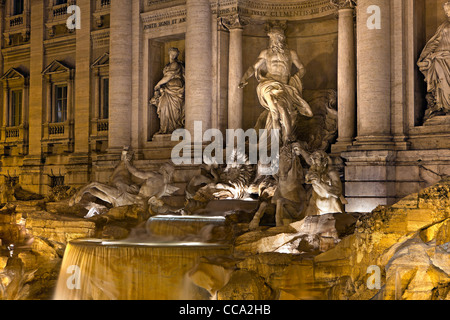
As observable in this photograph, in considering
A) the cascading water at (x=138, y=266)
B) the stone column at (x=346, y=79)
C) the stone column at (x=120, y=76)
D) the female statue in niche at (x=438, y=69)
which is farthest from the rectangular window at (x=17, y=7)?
the female statue in niche at (x=438, y=69)

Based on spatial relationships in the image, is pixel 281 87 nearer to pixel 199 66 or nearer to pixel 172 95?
pixel 199 66

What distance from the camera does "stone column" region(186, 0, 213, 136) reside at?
20219 mm

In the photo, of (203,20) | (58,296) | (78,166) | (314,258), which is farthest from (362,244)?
(78,166)

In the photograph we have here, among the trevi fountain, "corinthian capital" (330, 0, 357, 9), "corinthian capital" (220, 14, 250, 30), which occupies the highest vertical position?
"corinthian capital" (220, 14, 250, 30)

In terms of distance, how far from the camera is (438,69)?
15.9 m

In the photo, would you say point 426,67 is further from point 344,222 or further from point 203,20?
point 203,20

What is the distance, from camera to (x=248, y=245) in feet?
43.3

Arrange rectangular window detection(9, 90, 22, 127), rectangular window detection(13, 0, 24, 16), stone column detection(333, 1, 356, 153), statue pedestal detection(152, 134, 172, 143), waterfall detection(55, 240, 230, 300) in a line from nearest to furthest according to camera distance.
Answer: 1. waterfall detection(55, 240, 230, 300)
2. stone column detection(333, 1, 356, 153)
3. statue pedestal detection(152, 134, 172, 143)
4. rectangular window detection(9, 90, 22, 127)
5. rectangular window detection(13, 0, 24, 16)

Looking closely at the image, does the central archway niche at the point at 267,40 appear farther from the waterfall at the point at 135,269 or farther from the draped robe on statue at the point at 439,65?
the waterfall at the point at 135,269

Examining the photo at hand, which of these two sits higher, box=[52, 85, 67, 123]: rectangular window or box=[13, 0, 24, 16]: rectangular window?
box=[13, 0, 24, 16]: rectangular window

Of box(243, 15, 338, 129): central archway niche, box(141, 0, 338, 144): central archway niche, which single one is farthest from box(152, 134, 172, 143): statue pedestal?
box(243, 15, 338, 129): central archway niche

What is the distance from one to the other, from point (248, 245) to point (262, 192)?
4.37 m

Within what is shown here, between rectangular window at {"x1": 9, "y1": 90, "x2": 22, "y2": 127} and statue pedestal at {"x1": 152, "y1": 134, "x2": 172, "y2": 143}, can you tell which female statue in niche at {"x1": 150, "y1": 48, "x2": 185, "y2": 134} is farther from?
rectangular window at {"x1": 9, "y1": 90, "x2": 22, "y2": 127}

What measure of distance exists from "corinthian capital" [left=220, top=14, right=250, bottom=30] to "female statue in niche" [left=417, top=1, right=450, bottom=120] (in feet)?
20.0
